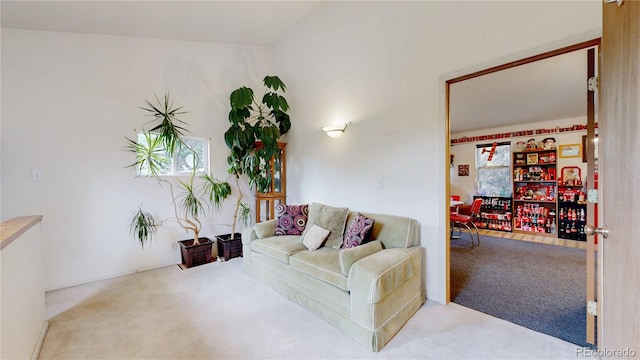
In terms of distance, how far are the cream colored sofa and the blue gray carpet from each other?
0.72 meters

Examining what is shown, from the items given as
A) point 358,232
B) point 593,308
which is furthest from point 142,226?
point 593,308

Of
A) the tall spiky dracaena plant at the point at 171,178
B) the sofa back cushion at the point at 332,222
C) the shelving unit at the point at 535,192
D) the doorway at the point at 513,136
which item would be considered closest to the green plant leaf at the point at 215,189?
the tall spiky dracaena plant at the point at 171,178

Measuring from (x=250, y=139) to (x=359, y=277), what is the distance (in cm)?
264

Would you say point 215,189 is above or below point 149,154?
below

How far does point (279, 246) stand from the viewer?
283 cm

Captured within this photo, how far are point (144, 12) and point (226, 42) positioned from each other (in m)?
1.25

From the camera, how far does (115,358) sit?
1812 millimetres

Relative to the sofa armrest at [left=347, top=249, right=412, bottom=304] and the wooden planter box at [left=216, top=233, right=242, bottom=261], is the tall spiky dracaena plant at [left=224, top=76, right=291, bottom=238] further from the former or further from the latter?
the sofa armrest at [left=347, top=249, right=412, bottom=304]

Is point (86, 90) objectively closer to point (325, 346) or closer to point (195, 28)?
point (195, 28)

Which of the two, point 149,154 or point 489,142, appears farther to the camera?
point 489,142

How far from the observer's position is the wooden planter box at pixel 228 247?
3824 millimetres

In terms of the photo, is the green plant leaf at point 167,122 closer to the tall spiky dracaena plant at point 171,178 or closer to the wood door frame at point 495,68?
the tall spiky dracaena plant at point 171,178

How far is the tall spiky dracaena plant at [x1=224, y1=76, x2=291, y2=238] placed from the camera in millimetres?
3709

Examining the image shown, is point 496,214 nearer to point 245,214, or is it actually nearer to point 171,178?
point 245,214
